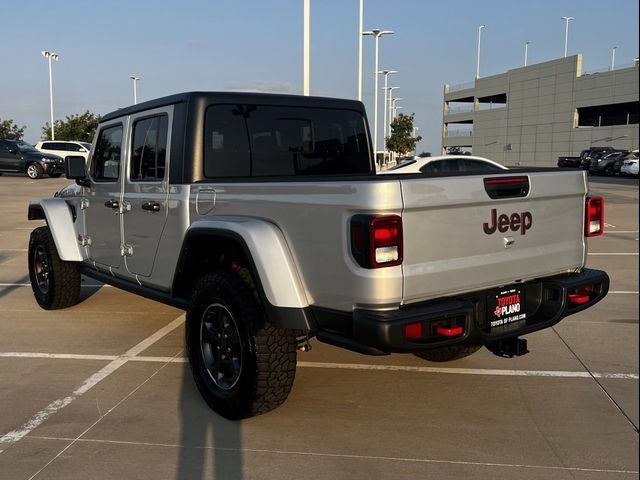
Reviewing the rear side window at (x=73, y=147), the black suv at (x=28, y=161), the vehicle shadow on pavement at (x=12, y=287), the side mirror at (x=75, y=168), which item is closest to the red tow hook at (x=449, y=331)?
the side mirror at (x=75, y=168)

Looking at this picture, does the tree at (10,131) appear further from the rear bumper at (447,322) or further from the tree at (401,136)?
the rear bumper at (447,322)

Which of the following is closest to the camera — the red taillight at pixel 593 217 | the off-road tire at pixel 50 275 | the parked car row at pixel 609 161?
the red taillight at pixel 593 217

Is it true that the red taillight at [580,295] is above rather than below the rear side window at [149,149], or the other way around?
below

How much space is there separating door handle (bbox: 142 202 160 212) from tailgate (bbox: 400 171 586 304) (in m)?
2.05

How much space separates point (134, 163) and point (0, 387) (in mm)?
1895

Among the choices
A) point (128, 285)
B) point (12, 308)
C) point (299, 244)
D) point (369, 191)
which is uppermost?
point (369, 191)

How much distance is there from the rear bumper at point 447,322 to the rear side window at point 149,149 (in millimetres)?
1892

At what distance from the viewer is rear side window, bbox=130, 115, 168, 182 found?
448 centimetres

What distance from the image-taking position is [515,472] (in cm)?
318

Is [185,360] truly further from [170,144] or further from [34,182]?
[34,182]

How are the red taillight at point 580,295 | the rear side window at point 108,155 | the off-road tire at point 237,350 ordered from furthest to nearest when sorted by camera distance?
A: 1. the rear side window at point 108,155
2. the red taillight at point 580,295
3. the off-road tire at point 237,350

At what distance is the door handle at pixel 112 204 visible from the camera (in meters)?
4.99

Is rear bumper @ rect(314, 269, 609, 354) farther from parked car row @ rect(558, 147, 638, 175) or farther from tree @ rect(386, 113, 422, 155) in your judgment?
tree @ rect(386, 113, 422, 155)

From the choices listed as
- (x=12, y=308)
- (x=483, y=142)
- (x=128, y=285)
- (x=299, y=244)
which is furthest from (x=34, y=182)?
(x=483, y=142)
